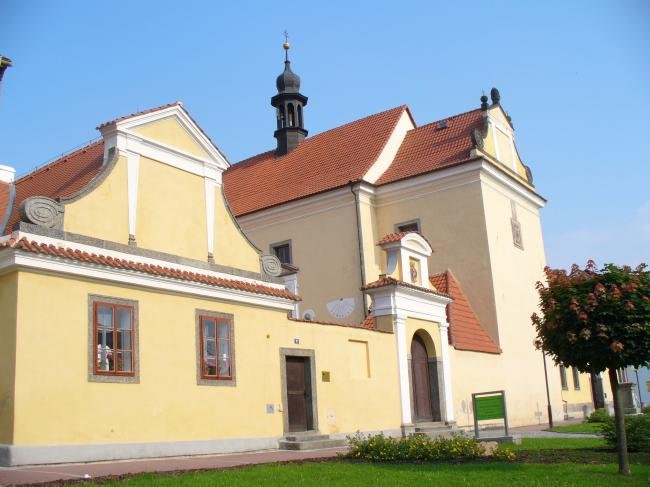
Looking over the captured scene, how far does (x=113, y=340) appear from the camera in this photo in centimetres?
1515

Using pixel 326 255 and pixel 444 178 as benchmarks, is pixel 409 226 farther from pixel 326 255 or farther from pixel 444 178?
pixel 326 255

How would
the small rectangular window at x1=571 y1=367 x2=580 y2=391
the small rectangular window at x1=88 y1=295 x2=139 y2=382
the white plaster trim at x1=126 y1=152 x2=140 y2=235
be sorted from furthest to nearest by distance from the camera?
1. the small rectangular window at x1=571 y1=367 x2=580 y2=391
2. the white plaster trim at x1=126 y1=152 x2=140 y2=235
3. the small rectangular window at x1=88 y1=295 x2=139 y2=382

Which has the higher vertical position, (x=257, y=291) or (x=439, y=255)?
(x=439, y=255)

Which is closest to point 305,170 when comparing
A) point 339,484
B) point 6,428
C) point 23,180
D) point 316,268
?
point 316,268

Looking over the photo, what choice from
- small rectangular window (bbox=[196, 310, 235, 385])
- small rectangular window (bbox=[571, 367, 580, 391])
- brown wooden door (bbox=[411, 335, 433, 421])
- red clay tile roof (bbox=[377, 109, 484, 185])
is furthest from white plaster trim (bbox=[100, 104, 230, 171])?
small rectangular window (bbox=[571, 367, 580, 391])

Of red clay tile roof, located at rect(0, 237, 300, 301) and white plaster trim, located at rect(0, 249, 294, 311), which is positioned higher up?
red clay tile roof, located at rect(0, 237, 300, 301)

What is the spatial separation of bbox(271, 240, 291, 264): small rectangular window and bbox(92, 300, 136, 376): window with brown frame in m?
17.4

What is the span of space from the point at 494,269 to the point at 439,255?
232 centimetres

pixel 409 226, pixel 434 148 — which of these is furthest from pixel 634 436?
pixel 434 148

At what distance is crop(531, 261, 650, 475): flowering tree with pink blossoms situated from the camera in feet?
39.0

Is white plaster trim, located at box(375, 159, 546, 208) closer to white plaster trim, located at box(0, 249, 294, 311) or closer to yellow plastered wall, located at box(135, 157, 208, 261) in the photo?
white plaster trim, located at box(0, 249, 294, 311)

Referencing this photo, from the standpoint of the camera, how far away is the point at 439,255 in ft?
101

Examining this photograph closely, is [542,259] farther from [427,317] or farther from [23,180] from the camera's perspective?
[23,180]

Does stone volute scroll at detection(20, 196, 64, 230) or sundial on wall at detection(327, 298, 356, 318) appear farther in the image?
sundial on wall at detection(327, 298, 356, 318)
